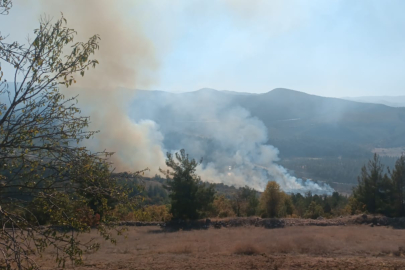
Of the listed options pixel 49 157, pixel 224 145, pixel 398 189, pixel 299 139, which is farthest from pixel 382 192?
pixel 299 139

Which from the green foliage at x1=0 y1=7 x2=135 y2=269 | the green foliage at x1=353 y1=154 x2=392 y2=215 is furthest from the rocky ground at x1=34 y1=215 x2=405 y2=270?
the green foliage at x1=353 y1=154 x2=392 y2=215

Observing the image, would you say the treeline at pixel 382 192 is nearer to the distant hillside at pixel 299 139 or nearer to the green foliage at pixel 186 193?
the green foliage at pixel 186 193

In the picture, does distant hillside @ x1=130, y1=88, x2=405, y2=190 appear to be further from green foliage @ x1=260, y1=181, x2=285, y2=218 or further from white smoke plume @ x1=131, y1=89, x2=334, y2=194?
green foliage @ x1=260, y1=181, x2=285, y2=218

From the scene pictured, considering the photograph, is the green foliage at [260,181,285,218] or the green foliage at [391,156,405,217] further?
the green foliage at [260,181,285,218]

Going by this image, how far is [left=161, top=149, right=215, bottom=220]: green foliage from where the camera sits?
22.5 meters

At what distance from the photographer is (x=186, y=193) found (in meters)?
23.0

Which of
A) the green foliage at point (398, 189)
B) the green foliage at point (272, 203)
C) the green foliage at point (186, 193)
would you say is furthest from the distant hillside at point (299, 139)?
the green foliage at point (186, 193)

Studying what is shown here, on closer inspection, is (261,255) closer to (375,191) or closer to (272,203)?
(272,203)

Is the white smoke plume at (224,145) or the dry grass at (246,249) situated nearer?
the dry grass at (246,249)

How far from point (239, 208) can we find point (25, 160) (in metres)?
28.5

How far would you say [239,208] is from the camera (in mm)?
31281

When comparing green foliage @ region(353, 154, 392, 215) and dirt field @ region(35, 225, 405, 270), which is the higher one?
green foliage @ region(353, 154, 392, 215)

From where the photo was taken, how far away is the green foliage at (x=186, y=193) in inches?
888

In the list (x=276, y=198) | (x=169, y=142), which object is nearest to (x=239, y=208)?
(x=276, y=198)
